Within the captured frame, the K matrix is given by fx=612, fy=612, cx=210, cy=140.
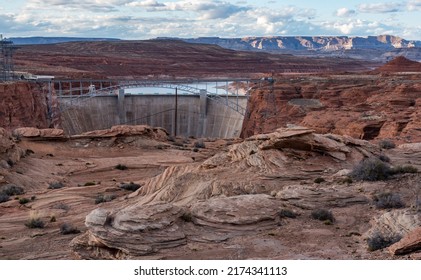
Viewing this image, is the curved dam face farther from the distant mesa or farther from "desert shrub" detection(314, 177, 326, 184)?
"desert shrub" detection(314, 177, 326, 184)

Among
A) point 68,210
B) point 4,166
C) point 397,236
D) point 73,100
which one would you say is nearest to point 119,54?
point 73,100

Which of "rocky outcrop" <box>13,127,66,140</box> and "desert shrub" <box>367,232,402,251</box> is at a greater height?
"desert shrub" <box>367,232,402,251</box>

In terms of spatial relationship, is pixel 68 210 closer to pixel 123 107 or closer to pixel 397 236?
pixel 397 236

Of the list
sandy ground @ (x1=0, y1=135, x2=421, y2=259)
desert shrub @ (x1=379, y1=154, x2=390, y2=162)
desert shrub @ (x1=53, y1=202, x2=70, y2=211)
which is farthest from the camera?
desert shrub @ (x1=379, y1=154, x2=390, y2=162)

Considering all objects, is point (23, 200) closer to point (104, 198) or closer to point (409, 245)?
point (104, 198)

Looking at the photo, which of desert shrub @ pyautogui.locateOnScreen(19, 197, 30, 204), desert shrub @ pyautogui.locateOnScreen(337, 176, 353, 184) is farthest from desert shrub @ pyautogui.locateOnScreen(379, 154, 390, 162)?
desert shrub @ pyautogui.locateOnScreen(19, 197, 30, 204)

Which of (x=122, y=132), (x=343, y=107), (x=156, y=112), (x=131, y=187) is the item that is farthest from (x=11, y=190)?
(x=343, y=107)
